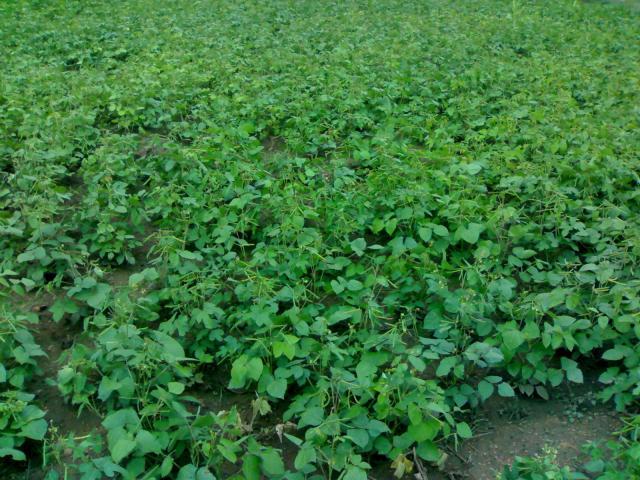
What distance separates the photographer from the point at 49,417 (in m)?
2.76

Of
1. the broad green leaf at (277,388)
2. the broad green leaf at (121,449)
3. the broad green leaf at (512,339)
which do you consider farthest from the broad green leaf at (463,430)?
the broad green leaf at (121,449)

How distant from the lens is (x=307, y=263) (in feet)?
10.9

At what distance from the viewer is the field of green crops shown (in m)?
2.53

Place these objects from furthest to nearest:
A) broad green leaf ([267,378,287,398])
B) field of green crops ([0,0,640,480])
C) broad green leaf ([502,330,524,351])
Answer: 1. broad green leaf ([502,330,524,351])
2. broad green leaf ([267,378,287,398])
3. field of green crops ([0,0,640,480])

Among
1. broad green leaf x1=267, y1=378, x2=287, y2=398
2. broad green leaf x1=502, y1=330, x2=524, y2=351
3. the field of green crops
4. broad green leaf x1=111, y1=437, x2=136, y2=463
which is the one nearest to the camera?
broad green leaf x1=111, y1=437, x2=136, y2=463

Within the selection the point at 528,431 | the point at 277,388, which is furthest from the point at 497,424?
the point at 277,388

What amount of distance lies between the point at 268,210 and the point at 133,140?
137 centimetres

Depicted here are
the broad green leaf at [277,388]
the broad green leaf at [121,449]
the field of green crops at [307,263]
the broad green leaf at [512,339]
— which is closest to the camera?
the broad green leaf at [121,449]

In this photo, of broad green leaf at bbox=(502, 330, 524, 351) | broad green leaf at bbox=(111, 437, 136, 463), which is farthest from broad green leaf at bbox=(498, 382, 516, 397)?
broad green leaf at bbox=(111, 437, 136, 463)

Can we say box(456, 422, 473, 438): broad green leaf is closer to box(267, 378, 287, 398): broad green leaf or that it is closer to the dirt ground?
the dirt ground

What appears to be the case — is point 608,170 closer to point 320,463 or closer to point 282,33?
point 320,463

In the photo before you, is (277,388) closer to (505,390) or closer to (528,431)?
(505,390)

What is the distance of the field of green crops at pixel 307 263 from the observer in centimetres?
253

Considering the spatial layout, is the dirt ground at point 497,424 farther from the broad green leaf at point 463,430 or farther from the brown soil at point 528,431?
the broad green leaf at point 463,430
